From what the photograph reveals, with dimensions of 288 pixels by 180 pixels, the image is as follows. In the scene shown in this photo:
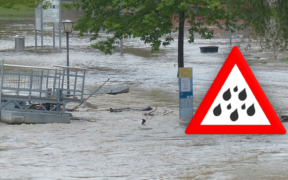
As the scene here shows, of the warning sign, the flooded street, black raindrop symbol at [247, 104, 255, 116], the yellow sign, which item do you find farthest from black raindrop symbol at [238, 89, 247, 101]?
the yellow sign

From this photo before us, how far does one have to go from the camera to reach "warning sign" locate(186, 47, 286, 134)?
4660mm

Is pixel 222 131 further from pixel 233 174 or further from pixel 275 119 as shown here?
pixel 233 174

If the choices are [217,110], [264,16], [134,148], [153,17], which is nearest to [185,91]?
[264,16]

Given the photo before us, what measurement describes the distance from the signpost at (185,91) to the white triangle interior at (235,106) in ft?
22.0

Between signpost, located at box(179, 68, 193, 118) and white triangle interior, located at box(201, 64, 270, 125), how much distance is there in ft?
22.0

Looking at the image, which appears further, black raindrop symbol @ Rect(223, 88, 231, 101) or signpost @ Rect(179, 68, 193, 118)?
signpost @ Rect(179, 68, 193, 118)

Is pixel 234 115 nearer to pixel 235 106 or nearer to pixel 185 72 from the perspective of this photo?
pixel 235 106

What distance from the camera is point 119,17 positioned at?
2348 cm

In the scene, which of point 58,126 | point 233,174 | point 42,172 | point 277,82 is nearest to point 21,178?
point 42,172

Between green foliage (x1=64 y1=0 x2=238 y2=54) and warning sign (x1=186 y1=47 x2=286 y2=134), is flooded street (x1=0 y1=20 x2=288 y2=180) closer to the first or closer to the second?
warning sign (x1=186 y1=47 x2=286 y2=134)

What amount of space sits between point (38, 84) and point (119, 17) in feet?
37.1

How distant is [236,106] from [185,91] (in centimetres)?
705

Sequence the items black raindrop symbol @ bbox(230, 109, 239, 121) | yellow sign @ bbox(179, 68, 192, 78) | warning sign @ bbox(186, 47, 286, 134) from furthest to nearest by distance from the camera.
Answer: yellow sign @ bbox(179, 68, 192, 78)
black raindrop symbol @ bbox(230, 109, 239, 121)
warning sign @ bbox(186, 47, 286, 134)

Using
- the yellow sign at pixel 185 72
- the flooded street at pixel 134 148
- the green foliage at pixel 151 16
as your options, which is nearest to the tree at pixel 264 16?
the yellow sign at pixel 185 72
